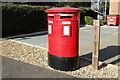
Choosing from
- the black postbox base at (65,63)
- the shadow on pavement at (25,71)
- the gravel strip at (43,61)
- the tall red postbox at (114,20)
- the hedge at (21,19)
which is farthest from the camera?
the tall red postbox at (114,20)

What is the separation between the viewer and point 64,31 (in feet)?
15.5

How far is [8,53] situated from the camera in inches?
256

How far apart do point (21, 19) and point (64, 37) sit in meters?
7.94

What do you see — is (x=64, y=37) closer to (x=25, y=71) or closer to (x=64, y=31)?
(x=64, y=31)

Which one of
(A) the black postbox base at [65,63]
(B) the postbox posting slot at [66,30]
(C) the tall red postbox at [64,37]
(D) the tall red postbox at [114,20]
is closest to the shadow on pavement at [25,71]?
(A) the black postbox base at [65,63]

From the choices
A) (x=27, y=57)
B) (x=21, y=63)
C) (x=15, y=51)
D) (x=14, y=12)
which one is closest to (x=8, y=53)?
(x=15, y=51)

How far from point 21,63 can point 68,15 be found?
2.02m

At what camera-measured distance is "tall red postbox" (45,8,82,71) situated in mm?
4703

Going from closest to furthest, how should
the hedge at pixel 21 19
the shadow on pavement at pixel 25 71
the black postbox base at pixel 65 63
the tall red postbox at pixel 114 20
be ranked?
the shadow on pavement at pixel 25 71 → the black postbox base at pixel 65 63 → the hedge at pixel 21 19 → the tall red postbox at pixel 114 20

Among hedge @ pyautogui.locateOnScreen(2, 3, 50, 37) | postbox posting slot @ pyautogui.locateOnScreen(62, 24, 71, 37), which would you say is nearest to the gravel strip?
postbox posting slot @ pyautogui.locateOnScreen(62, 24, 71, 37)

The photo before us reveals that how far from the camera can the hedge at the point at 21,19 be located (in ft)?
36.1

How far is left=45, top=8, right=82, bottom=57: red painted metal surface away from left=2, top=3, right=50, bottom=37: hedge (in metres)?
6.80

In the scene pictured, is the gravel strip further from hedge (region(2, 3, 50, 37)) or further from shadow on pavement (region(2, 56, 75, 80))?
hedge (region(2, 3, 50, 37))

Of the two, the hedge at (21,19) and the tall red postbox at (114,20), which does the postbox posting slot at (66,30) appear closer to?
the hedge at (21,19)
